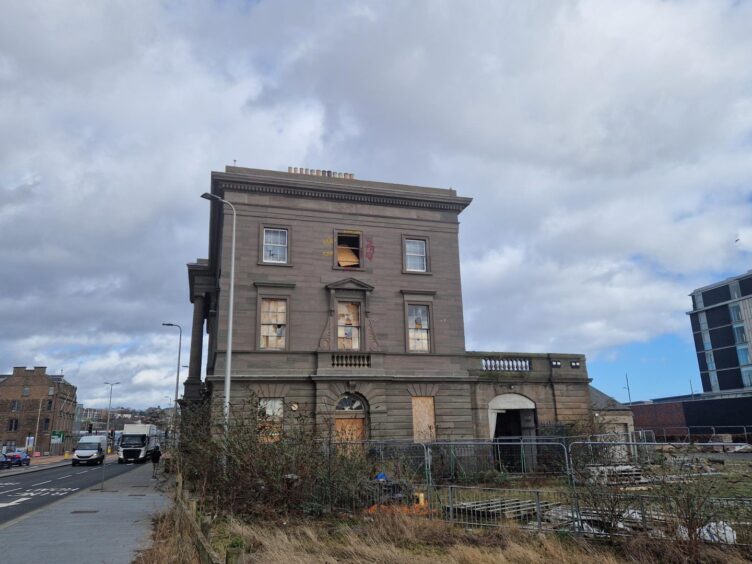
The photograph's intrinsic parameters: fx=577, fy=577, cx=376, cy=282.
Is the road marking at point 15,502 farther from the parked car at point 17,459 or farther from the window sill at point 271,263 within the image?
the parked car at point 17,459

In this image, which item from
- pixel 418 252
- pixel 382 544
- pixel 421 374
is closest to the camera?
pixel 382 544

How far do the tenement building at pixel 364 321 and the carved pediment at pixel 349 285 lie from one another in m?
0.05

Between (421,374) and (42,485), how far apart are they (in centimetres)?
2010

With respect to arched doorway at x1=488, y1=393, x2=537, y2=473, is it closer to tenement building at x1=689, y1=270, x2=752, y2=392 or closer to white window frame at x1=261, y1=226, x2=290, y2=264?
white window frame at x1=261, y1=226, x2=290, y2=264

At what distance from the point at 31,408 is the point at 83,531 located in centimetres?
8948

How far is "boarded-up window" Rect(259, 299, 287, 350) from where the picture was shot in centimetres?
2639

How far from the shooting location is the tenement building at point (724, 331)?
81.5 metres

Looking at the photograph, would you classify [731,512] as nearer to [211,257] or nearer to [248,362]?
[248,362]

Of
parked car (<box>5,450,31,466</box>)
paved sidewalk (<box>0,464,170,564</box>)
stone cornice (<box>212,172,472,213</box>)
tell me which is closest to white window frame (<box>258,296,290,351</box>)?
stone cornice (<box>212,172,472,213</box>)

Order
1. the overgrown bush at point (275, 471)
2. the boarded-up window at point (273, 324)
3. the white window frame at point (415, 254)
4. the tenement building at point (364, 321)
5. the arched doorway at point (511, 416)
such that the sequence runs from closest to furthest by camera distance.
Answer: the overgrown bush at point (275, 471)
the tenement building at point (364, 321)
the boarded-up window at point (273, 324)
the arched doorway at point (511, 416)
the white window frame at point (415, 254)

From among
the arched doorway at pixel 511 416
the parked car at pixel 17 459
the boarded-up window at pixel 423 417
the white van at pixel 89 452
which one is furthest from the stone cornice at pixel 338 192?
the parked car at pixel 17 459

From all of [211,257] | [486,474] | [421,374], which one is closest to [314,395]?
[421,374]

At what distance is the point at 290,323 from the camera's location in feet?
87.9

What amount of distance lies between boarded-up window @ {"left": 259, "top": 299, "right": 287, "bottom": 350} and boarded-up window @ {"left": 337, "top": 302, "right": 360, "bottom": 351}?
2.63m
